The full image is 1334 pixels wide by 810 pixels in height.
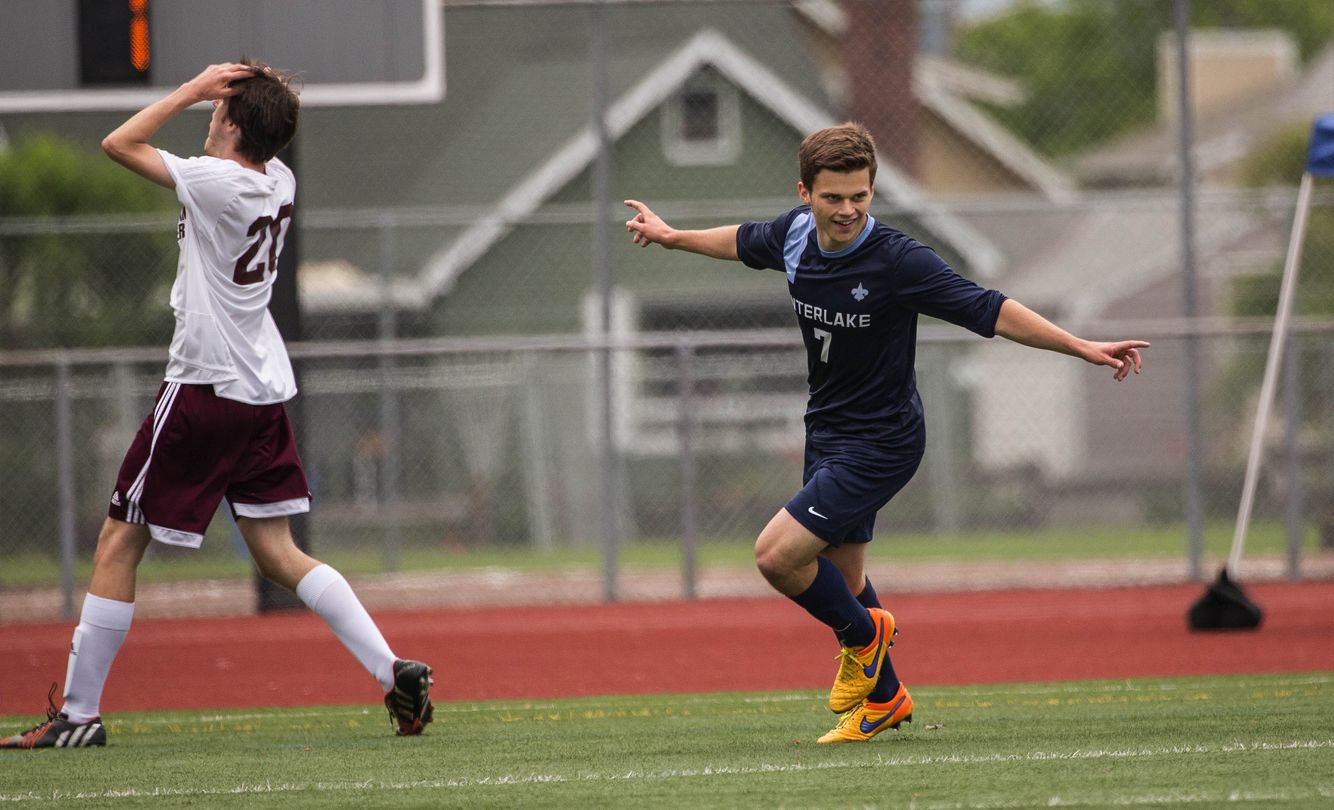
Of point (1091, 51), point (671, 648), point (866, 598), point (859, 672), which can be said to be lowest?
point (671, 648)

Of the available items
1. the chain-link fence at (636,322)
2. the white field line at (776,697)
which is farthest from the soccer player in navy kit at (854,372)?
the chain-link fence at (636,322)

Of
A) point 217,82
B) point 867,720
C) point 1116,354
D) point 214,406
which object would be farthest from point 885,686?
point 217,82

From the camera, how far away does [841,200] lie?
547 centimetres

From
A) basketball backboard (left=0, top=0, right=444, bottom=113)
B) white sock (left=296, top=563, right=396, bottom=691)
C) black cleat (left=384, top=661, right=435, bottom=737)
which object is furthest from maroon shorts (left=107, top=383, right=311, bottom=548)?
basketball backboard (left=0, top=0, right=444, bottom=113)

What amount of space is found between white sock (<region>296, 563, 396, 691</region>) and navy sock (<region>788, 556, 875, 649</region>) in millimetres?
1349

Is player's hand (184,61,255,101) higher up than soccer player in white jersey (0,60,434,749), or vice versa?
player's hand (184,61,255,101)

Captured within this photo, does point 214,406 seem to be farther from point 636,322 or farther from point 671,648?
point 636,322

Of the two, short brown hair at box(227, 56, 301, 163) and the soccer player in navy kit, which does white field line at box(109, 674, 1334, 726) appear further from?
short brown hair at box(227, 56, 301, 163)

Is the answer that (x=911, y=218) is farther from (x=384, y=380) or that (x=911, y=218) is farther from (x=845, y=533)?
(x=845, y=533)

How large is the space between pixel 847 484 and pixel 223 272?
6.87 feet

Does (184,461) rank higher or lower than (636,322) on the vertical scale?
higher

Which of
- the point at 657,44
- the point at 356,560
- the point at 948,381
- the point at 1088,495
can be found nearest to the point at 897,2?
the point at 948,381

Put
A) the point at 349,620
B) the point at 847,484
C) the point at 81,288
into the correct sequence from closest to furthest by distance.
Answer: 1. the point at 847,484
2. the point at 349,620
3. the point at 81,288

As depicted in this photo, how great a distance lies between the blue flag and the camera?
373 inches
